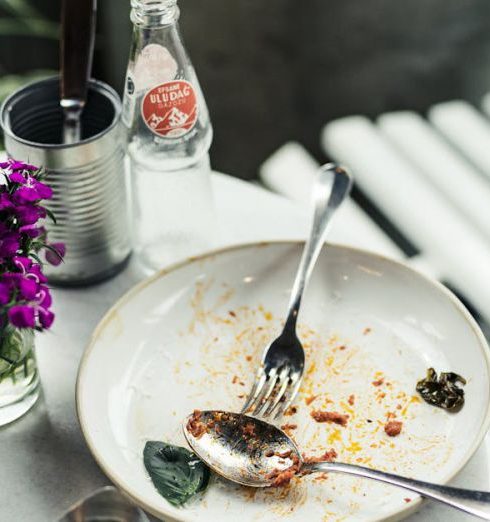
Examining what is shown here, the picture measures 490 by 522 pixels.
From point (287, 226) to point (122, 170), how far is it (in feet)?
0.69

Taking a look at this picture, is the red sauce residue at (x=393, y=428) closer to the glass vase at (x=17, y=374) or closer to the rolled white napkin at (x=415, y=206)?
the glass vase at (x=17, y=374)

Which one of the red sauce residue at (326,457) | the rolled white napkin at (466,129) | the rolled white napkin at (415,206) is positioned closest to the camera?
the red sauce residue at (326,457)

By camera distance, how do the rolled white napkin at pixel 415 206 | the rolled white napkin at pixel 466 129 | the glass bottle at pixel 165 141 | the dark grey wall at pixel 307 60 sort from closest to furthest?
the glass bottle at pixel 165 141 < the rolled white napkin at pixel 415 206 < the rolled white napkin at pixel 466 129 < the dark grey wall at pixel 307 60

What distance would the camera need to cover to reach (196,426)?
0.75 meters

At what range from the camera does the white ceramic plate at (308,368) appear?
72 centimetres

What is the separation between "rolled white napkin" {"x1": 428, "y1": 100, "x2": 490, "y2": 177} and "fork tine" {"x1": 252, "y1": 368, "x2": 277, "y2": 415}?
0.78 meters

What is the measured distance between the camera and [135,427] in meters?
0.79

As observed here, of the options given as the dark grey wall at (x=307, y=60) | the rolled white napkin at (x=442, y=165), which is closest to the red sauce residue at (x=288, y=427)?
the rolled white napkin at (x=442, y=165)

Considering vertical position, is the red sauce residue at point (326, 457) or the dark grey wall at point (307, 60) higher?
the red sauce residue at point (326, 457)

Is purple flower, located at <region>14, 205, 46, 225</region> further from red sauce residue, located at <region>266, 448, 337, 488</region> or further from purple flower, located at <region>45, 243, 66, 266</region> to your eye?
red sauce residue, located at <region>266, 448, 337, 488</region>

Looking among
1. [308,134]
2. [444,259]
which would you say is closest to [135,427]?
[444,259]

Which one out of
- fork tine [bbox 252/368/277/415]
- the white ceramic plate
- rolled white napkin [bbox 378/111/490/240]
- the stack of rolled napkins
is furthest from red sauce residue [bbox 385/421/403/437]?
rolled white napkin [bbox 378/111/490/240]

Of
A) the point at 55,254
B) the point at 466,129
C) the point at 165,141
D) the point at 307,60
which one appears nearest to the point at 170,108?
the point at 165,141

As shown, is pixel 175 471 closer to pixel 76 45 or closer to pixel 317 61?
pixel 76 45
